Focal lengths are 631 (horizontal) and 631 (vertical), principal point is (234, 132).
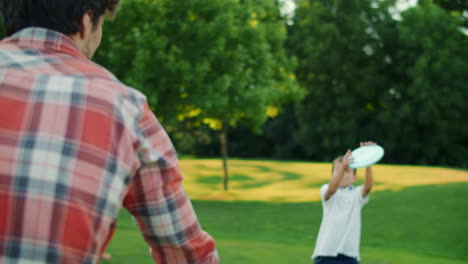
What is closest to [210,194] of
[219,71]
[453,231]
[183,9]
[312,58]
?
[219,71]

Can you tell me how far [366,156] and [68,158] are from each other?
5.17 meters

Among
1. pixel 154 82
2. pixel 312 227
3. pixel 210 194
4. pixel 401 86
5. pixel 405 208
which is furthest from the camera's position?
pixel 401 86

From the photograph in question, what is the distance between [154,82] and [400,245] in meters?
10.2

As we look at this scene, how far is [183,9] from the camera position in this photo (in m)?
21.8

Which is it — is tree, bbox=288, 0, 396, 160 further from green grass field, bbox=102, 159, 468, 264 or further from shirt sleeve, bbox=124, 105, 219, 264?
shirt sleeve, bbox=124, 105, 219, 264

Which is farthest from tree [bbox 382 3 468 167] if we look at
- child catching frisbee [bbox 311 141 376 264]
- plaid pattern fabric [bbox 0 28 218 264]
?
plaid pattern fabric [bbox 0 28 218 264]

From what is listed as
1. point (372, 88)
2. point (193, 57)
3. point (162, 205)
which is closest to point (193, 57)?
point (193, 57)

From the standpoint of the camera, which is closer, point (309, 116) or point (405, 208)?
point (405, 208)

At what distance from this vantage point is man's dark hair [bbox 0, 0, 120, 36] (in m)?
1.46

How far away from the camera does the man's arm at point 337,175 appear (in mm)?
6200

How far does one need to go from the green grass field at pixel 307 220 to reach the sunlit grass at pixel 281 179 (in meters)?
0.05

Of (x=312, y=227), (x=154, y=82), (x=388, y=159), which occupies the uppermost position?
(x=154, y=82)

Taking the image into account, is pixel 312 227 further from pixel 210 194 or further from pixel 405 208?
pixel 210 194

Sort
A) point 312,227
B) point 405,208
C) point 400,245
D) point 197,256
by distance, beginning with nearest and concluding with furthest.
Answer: point 197,256 → point 400,245 → point 312,227 → point 405,208
